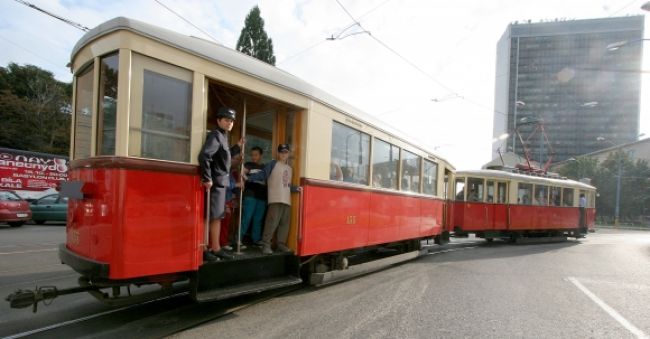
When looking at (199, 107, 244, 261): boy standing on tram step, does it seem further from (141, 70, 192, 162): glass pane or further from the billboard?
the billboard

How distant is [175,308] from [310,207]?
209 cm

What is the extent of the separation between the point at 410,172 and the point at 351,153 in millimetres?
2816

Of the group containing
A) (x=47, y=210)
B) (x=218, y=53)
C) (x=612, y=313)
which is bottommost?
(x=47, y=210)

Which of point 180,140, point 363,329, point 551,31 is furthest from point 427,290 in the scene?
point 551,31

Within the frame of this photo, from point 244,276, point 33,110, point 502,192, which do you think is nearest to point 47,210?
point 244,276

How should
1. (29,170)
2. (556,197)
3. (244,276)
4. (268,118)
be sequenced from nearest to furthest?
(244,276) < (268,118) < (556,197) < (29,170)

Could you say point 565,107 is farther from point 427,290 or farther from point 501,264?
point 427,290

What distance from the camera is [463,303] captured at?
227 inches

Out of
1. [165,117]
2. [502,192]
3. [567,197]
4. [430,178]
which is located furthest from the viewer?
[567,197]

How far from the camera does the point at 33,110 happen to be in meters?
34.1

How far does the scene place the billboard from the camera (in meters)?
17.0

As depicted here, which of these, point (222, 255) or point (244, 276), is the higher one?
point (222, 255)

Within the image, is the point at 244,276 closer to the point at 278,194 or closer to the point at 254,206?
the point at 254,206

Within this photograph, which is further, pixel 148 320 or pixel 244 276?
pixel 244 276
